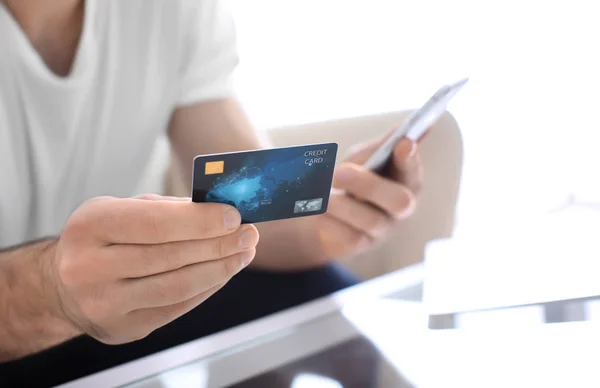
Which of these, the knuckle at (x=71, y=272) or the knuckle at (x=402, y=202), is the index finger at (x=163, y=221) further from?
Result: the knuckle at (x=402, y=202)

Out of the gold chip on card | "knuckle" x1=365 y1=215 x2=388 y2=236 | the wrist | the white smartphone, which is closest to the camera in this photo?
the gold chip on card

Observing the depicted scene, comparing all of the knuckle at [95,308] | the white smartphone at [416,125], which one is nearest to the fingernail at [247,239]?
the knuckle at [95,308]

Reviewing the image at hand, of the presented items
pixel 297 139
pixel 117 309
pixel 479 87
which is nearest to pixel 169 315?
pixel 117 309

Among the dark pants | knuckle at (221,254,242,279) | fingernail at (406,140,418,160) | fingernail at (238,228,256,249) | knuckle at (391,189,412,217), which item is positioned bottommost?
the dark pants

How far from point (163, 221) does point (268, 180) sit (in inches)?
4.0

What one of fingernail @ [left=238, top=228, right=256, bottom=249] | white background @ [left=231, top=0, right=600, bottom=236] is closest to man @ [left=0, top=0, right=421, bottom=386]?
fingernail @ [left=238, top=228, right=256, bottom=249]

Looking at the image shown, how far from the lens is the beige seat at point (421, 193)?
1.10 m

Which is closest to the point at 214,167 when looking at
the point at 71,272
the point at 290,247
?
the point at 71,272

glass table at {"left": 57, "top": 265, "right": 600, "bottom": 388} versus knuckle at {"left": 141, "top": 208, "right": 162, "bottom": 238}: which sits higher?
knuckle at {"left": 141, "top": 208, "right": 162, "bottom": 238}

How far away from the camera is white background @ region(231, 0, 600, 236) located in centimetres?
119

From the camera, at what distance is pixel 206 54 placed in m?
0.96

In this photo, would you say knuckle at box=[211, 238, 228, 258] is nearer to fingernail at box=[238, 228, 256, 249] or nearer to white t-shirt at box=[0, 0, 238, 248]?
fingernail at box=[238, 228, 256, 249]

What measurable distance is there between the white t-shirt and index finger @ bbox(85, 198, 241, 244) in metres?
0.33

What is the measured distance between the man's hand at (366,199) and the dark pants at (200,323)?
7 cm
